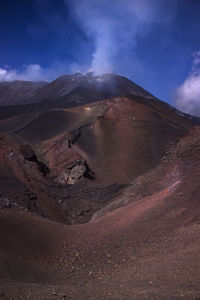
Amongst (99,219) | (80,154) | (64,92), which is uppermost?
(64,92)

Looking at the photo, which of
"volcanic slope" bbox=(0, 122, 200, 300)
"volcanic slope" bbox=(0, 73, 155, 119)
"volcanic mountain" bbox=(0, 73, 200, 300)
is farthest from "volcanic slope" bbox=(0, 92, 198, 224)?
"volcanic slope" bbox=(0, 73, 155, 119)

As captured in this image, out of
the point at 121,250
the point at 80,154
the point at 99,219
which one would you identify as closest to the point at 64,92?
the point at 80,154

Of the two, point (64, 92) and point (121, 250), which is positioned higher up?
point (64, 92)

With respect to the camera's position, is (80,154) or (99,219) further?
(80,154)

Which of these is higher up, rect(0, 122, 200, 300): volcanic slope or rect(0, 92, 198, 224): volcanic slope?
rect(0, 92, 198, 224): volcanic slope

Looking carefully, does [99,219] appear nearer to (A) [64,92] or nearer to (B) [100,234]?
(B) [100,234]

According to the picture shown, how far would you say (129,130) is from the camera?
2758 centimetres

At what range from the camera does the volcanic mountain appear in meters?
4.43

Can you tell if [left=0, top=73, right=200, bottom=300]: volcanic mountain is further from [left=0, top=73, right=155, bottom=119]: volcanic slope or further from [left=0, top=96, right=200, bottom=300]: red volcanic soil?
[left=0, top=73, right=155, bottom=119]: volcanic slope

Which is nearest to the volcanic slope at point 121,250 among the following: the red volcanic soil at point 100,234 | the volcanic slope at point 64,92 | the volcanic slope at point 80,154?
the red volcanic soil at point 100,234

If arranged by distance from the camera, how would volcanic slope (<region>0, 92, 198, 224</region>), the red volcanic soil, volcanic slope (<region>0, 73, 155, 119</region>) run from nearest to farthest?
the red volcanic soil → volcanic slope (<region>0, 92, 198, 224</region>) → volcanic slope (<region>0, 73, 155, 119</region>)

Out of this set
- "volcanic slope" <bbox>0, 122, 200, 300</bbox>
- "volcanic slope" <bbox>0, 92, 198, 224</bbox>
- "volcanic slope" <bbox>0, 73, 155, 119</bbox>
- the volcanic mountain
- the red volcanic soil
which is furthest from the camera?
"volcanic slope" <bbox>0, 73, 155, 119</bbox>

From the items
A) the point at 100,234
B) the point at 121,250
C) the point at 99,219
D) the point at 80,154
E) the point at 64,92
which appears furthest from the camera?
the point at 64,92

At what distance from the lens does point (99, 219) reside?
416 inches
